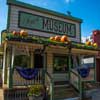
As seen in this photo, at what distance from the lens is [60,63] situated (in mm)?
15156

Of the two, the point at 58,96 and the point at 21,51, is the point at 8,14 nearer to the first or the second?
the point at 21,51

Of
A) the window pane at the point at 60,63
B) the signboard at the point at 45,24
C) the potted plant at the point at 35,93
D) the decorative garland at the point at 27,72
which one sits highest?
the signboard at the point at 45,24

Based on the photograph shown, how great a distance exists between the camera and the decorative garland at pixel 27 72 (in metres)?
10.9

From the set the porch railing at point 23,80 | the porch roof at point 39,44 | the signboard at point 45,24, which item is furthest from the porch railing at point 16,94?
the signboard at point 45,24

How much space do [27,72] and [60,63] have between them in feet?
15.1

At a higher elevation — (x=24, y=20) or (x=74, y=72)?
(x=24, y=20)

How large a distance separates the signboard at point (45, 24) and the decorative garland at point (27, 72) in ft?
13.5

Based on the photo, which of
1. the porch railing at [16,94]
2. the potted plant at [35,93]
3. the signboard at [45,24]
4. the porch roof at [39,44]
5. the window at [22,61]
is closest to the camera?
the potted plant at [35,93]

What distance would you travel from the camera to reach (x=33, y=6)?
14.6 metres

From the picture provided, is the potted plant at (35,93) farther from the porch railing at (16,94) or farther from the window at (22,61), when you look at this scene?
the window at (22,61)

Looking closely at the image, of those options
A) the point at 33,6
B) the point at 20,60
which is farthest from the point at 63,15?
the point at 20,60

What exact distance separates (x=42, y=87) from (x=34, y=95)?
1.16 m

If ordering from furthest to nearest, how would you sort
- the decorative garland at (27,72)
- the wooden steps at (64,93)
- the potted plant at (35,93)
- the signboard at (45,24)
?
1. the signboard at (45,24)
2. the wooden steps at (64,93)
3. the decorative garland at (27,72)
4. the potted plant at (35,93)

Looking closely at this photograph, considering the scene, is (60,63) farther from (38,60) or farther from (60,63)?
(38,60)
